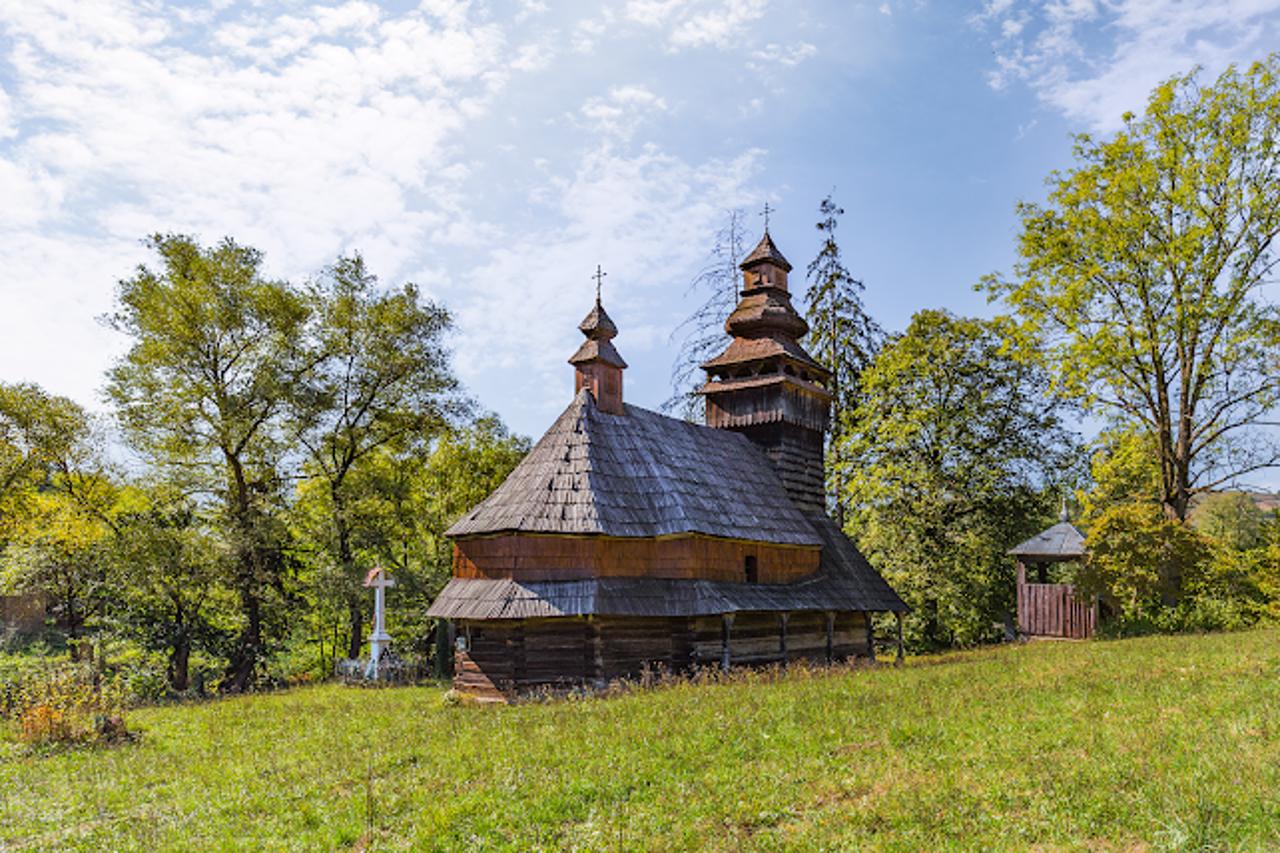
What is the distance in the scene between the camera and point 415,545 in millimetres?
33781

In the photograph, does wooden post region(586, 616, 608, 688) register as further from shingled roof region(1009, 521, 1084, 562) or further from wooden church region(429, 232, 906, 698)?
shingled roof region(1009, 521, 1084, 562)

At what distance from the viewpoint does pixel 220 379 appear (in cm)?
2583

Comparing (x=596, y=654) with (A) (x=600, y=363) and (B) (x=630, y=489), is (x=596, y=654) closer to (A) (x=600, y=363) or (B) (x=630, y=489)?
(B) (x=630, y=489)

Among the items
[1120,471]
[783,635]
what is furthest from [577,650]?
[1120,471]

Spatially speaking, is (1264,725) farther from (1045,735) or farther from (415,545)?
(415,545)

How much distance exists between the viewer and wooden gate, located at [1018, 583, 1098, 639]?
89.4 ft

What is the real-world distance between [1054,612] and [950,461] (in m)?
6.68

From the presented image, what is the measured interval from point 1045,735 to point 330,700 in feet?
52.0

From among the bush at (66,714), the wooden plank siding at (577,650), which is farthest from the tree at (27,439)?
the wooden plank siding at (577,650)

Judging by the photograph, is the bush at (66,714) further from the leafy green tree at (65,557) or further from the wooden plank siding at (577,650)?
the leafy green tree at (65,557)

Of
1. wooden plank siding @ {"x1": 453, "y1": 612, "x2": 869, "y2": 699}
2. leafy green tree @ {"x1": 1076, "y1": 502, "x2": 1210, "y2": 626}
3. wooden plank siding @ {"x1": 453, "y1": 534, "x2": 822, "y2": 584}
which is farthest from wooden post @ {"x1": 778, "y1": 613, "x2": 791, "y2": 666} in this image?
leafy green tree @ {"x1": 1076, "y1": 502, "x2": 1210, "y2": 626}

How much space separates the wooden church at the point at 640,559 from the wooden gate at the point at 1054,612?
16.8 feet

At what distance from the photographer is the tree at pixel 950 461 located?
3112cm

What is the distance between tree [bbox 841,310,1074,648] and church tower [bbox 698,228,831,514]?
372 cm
